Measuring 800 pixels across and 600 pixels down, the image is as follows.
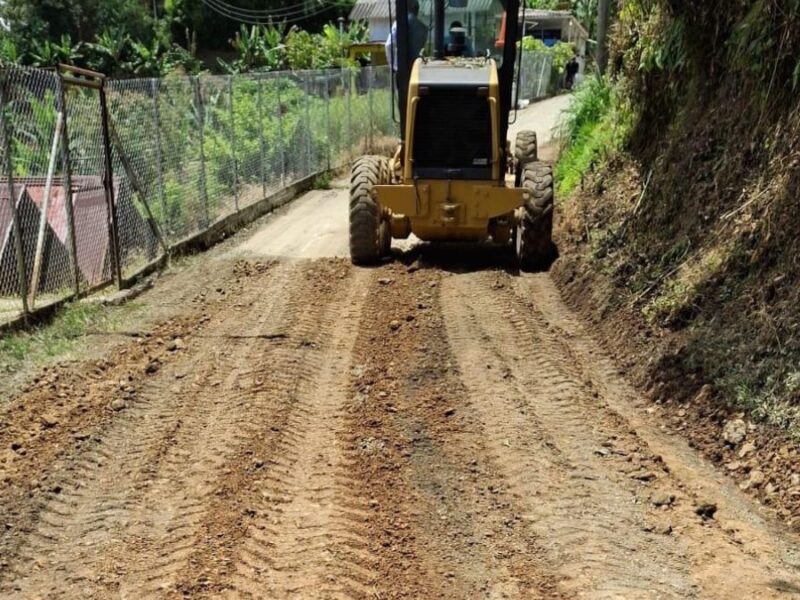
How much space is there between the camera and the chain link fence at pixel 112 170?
784 cm

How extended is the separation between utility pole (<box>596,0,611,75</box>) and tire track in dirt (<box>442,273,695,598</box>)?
735 cm

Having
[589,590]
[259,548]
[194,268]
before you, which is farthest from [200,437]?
[194,268]

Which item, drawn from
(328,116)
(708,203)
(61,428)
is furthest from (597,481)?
(328,116)

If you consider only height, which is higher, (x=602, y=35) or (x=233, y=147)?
(x=602, y=35)

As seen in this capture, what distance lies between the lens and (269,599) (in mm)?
3527

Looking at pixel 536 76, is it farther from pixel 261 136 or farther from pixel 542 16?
pixel 261 136

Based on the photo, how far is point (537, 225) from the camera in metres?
9.27

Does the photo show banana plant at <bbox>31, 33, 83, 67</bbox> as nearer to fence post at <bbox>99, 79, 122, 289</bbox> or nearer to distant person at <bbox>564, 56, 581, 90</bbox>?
distant person at <bbox>564, 56, 581, 90</bbox>

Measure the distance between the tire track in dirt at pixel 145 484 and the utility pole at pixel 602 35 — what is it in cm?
899

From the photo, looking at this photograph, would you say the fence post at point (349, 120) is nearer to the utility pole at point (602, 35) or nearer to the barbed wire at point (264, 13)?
the utility pole at point (602, 35)

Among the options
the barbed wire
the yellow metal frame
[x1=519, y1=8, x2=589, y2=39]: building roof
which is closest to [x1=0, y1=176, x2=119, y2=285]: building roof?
the yellow metal frame

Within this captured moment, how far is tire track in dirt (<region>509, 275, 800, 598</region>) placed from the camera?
12.3 feet

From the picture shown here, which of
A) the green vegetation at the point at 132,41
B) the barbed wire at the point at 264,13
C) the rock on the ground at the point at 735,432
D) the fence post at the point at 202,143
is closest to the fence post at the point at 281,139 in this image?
the fence post at the point at 202,143

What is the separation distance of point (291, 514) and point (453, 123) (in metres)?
6.06
